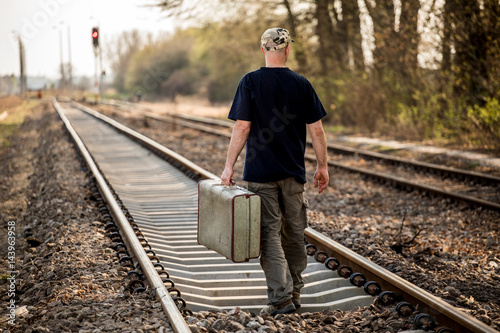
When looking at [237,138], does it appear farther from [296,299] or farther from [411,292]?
[411,292]

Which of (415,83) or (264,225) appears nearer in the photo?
(264,225)

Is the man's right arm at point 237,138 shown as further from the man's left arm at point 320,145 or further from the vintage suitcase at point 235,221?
the man's left arm at point 320,145

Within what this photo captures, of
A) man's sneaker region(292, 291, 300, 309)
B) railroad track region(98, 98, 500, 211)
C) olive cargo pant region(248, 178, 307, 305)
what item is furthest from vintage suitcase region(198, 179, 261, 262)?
railroad track region(98, 98, 500, 211)

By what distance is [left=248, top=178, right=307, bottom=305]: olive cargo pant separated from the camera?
13.1 feet

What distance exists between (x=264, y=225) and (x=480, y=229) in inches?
153

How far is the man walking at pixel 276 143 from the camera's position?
12.6 ft

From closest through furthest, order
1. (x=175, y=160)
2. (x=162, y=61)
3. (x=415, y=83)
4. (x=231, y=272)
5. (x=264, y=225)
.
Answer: (x=264, y=225) < (x=231, y=272) < (x=175, y=160) < (x=415, y=83) < (x=162, y=61)

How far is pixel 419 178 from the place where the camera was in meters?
10.1

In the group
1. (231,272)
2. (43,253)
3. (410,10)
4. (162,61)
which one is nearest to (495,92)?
(410,10)

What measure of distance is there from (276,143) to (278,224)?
615 millimetres

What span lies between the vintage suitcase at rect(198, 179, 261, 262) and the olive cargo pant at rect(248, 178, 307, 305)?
0.11 m

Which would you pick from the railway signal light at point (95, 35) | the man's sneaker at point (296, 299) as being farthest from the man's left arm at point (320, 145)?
the railway signal light at point (95, 35)

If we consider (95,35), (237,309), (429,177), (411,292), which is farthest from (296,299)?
(95,35)

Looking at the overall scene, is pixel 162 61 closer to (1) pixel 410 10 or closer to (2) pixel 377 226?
(1) pixel 410 10
